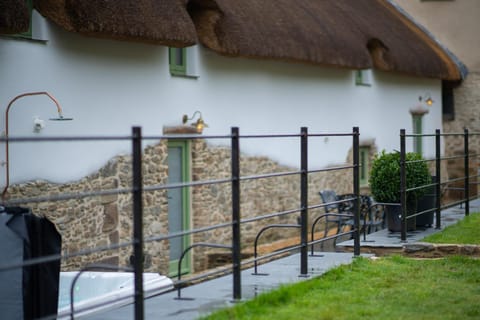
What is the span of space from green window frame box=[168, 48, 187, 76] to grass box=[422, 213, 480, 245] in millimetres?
3917

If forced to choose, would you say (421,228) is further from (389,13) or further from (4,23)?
(389,13)

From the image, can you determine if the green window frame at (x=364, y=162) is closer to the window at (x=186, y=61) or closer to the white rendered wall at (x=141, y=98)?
the white rendered wall at (x=141, y=98)

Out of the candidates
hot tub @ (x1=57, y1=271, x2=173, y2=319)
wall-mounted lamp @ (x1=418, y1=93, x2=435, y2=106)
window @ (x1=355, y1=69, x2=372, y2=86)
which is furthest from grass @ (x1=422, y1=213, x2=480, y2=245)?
wall-mounted lamp @ (x1=418, y1=93, x2=435, y2=106)

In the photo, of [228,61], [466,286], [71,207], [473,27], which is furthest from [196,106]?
[473,27]

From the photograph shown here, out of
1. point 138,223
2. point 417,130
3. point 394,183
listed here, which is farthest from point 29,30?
point 417,130

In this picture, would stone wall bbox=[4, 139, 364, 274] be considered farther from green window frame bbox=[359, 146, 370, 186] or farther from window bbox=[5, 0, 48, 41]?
green window frame bbox=[359, 146, 370, 186]

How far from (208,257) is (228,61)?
2838mm

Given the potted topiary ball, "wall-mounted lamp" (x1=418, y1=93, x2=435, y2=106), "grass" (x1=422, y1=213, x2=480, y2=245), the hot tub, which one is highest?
"wall-mounted lamp" (x1=418, y1=93, x2=435, y2=106)

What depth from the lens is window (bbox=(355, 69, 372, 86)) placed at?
58.9 feet

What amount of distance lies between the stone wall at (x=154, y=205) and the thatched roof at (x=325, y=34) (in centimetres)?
158

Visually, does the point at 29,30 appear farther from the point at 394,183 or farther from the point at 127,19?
the point at 394,183

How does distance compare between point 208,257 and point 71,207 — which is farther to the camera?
point 208,257

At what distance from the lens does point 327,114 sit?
53.3 feet

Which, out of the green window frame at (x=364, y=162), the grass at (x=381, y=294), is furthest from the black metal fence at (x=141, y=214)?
the green window frame at (x=364, y=162)
